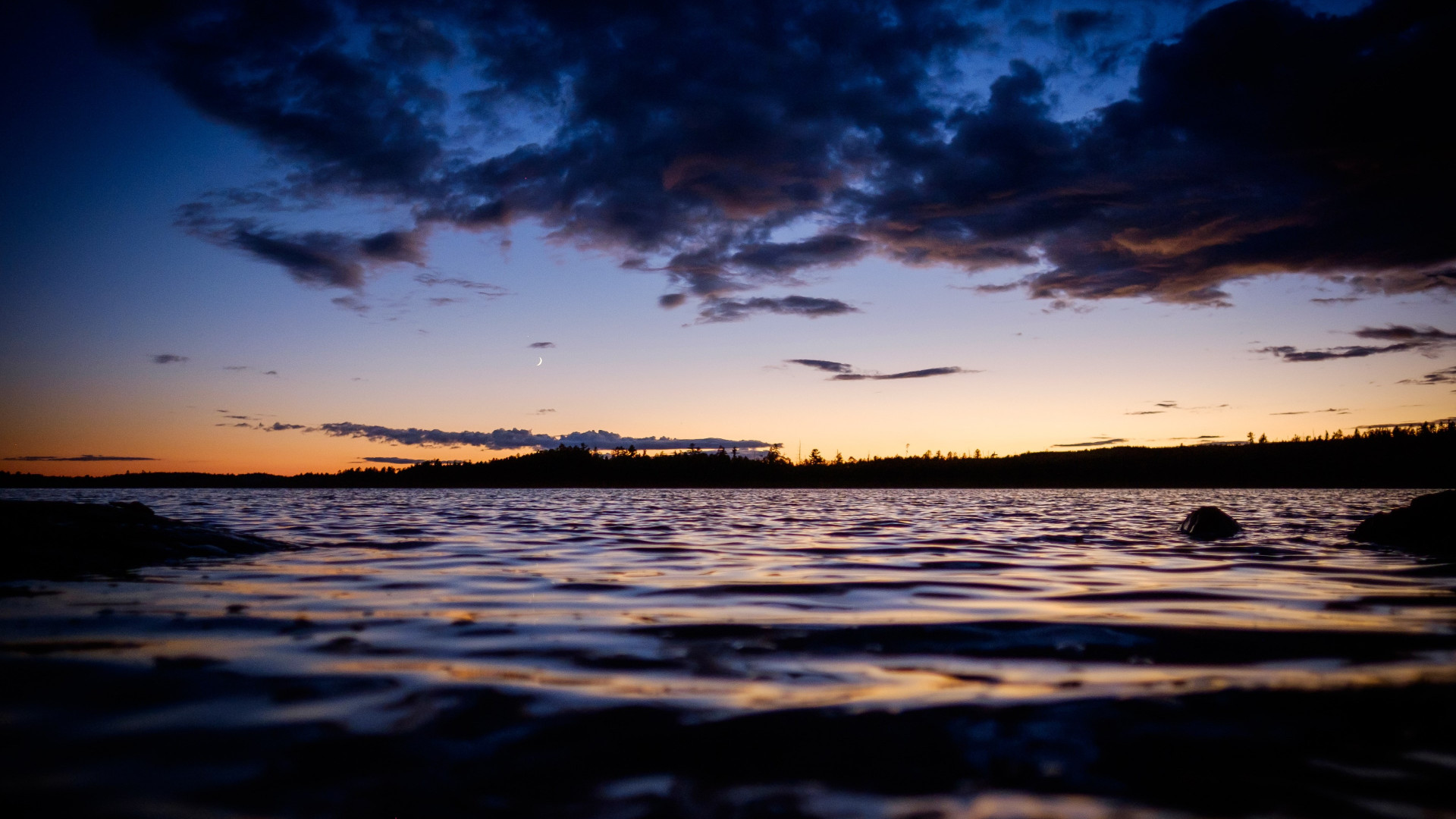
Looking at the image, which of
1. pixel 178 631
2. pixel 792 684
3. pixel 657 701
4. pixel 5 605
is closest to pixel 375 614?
pixel 178 631

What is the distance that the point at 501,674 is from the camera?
3656mm

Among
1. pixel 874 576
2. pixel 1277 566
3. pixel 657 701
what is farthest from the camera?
pixel 1277 566

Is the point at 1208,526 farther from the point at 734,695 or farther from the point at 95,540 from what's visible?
the point at 95,540

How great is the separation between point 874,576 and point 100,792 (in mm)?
6516

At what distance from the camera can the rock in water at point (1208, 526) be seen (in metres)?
12.5

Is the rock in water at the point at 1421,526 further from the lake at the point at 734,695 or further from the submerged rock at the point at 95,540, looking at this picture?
the submerged rock at the point at 95,540

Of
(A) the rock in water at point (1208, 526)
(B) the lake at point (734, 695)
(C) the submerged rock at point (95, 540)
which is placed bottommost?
(A) the rock in water at point (1208, 526)

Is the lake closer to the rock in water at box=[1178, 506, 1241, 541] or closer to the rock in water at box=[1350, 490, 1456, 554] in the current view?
the rock in water at box=[1350, 490, 1456, 554]

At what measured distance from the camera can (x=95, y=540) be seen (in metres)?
8.27

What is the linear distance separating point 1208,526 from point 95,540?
16947mm

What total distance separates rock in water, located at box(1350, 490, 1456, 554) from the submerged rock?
56.0ft

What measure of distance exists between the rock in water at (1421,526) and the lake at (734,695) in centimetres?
410

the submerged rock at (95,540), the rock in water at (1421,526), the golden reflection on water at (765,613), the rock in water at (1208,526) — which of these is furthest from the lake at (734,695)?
the rock in water at (1208,526)

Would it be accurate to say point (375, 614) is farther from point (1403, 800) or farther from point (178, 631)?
point (1403, 800)
